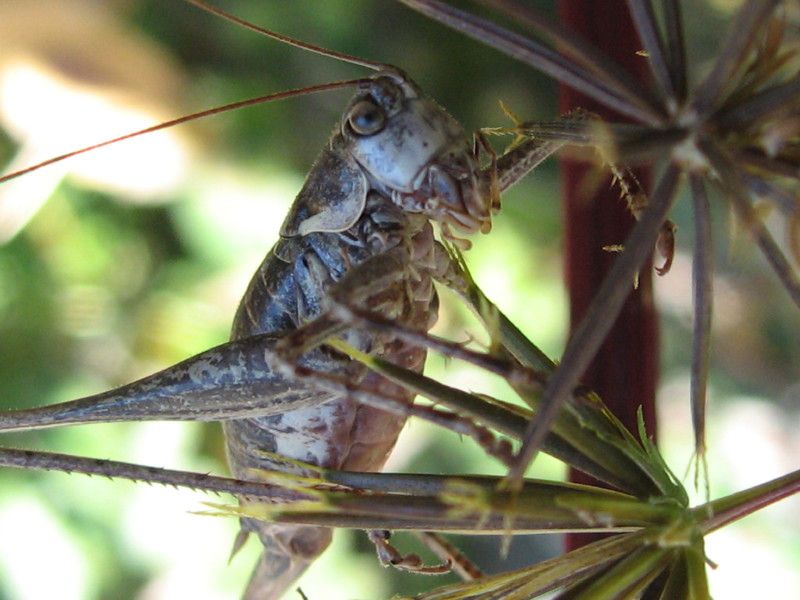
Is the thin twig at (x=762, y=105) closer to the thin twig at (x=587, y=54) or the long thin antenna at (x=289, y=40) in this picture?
the thin twig at (x=587, y=54)

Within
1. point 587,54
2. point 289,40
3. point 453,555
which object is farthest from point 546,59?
point 453,555

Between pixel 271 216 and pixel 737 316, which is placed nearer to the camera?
pixel 271 216

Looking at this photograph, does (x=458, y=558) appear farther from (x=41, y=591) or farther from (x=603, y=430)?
(x=41, y=591)

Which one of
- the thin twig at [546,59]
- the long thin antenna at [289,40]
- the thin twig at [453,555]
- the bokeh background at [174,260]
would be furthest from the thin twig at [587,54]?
the bokeh background at [174,260]

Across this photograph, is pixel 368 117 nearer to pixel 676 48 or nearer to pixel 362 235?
pixel 362 235

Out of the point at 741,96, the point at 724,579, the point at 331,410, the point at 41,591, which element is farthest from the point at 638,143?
the point at 724,579

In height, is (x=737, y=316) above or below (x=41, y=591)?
above

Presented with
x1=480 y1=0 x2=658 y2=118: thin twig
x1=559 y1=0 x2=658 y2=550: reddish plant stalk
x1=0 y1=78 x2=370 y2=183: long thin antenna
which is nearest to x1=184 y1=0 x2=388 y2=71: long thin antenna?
x1=0 y1=78 x2=370 y2=183: long thin antenna
